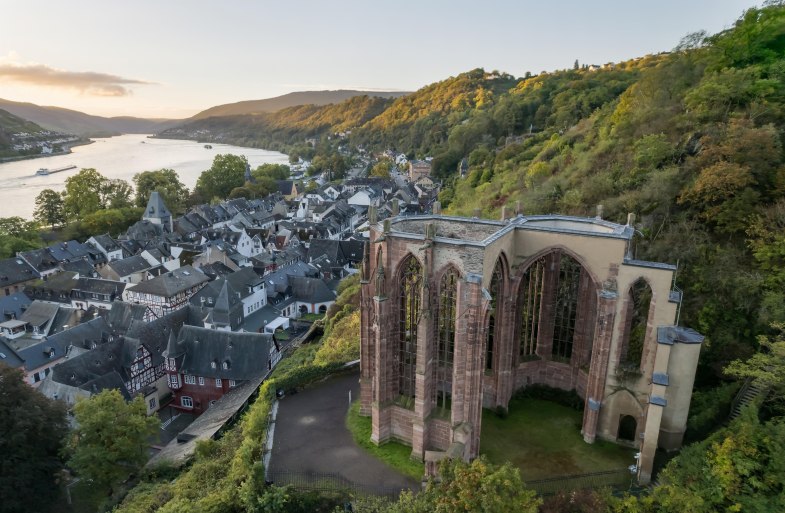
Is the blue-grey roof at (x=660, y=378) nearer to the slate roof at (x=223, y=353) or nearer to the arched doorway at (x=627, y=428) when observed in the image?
the arched doorway at (x=627, y=428)

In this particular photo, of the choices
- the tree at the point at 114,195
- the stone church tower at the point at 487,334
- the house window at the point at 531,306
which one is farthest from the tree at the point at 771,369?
the tree at the point at 114,195

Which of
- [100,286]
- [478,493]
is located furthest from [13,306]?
[478,493]

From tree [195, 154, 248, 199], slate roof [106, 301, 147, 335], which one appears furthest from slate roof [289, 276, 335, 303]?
tree [195, 154, 248, 199]

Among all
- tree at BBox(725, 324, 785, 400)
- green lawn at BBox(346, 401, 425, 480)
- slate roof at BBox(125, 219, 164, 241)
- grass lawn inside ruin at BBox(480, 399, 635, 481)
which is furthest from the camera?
slate roof at BBox(125, 219, 164, 241)

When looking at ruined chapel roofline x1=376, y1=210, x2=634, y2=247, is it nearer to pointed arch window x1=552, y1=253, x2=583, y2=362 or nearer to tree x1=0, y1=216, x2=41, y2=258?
pointed arch window x1=552, y1=253, x2=583, y2=362

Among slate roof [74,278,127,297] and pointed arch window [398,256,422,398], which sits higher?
pointed arch window [398,256,422,398]

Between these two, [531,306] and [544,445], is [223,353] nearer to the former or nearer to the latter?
[531,306]

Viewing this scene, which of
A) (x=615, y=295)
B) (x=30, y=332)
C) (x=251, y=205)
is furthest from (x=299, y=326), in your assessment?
(x=251, y=205)
